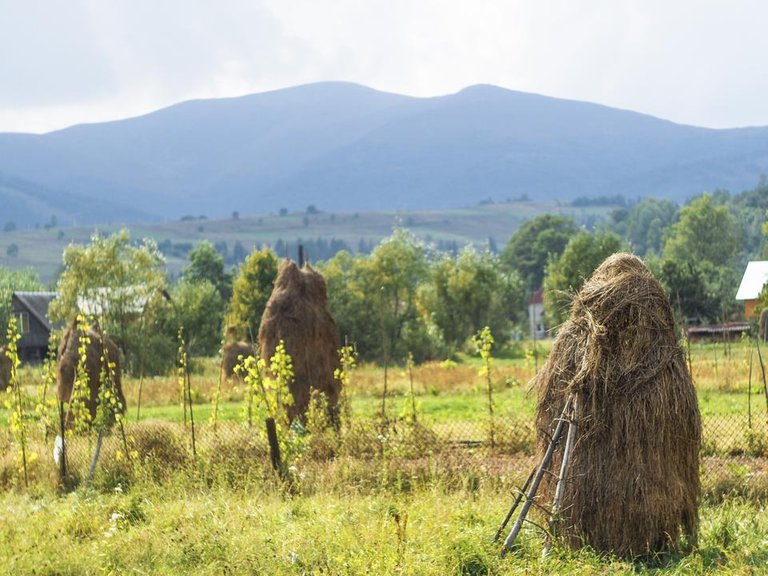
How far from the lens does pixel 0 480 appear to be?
15.9 meters

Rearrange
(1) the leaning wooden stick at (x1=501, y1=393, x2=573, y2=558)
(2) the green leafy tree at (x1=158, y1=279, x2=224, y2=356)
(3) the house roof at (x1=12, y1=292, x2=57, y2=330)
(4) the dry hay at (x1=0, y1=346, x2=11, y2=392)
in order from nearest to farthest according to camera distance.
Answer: (1) the leaning wooden stick at (x1=501, y1=393, x2=573, y2=558) → (4) the dry hay at (x1=0, y1=346, x2=11, y2=392) → (2) the green leafy tree at (x1=158, y1=279, x2=224, y2=356) → (3) the house roof at (x1=12, y1=292, x2=57, y2=330)

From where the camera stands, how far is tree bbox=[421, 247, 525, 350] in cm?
5775

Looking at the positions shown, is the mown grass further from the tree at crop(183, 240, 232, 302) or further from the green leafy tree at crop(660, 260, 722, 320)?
the tree at crop(183, 240, 232, 302)

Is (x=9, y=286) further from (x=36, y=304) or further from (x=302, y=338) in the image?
(x=302, y=338)

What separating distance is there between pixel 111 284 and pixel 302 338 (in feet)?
111

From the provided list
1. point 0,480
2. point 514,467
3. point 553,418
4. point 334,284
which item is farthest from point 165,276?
point 553,418

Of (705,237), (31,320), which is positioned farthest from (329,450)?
(705,237)

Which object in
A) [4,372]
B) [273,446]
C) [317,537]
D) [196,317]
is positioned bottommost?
[4,372]

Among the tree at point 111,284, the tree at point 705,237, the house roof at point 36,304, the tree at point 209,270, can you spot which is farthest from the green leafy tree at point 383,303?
the tree at point 705,237

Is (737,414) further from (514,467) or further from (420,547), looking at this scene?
(420,547)

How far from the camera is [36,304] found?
58719 millimetres

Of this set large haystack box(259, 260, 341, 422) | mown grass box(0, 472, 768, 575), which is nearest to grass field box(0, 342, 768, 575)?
mown grass box(0, 472, 768, 575)

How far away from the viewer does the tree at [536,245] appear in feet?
368

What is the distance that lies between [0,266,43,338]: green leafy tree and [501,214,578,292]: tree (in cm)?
5223
